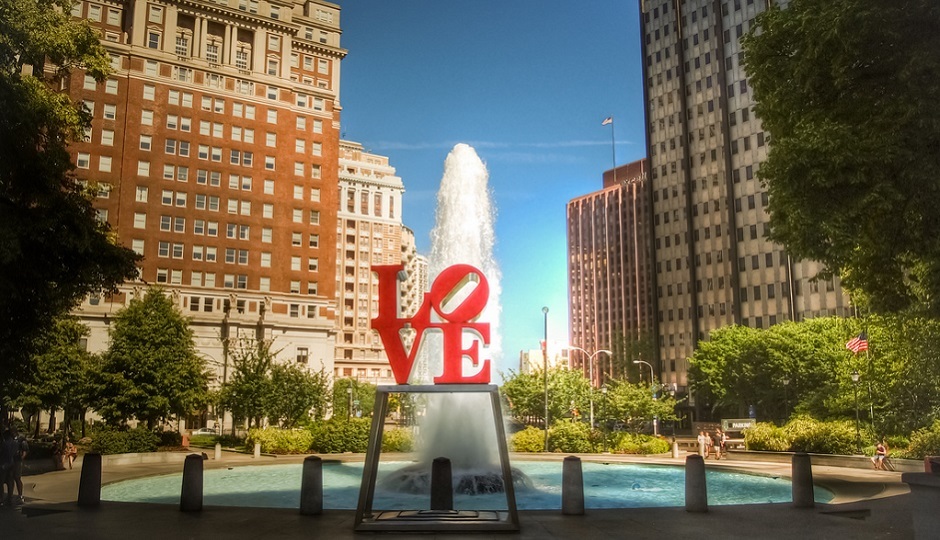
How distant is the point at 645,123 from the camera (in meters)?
117

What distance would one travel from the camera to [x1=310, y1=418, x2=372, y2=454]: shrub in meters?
40.8

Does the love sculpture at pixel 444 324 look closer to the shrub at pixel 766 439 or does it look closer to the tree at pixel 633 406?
the shrub at pixel 766 439

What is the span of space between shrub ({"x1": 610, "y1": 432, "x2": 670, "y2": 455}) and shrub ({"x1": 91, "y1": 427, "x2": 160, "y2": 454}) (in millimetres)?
25463

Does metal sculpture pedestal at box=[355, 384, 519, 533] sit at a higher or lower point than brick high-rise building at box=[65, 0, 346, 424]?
lower

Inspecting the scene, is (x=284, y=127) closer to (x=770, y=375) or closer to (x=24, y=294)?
(x=770, y=375)

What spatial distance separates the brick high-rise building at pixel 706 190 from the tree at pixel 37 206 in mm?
88595

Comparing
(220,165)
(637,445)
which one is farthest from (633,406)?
(220,165)

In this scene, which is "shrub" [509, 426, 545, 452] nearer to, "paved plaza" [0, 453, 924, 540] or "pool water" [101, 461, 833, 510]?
"pool water" [101, 461, 833, 510]

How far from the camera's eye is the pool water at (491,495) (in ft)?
65.4

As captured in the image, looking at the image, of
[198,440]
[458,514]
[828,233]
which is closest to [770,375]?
[198,440]

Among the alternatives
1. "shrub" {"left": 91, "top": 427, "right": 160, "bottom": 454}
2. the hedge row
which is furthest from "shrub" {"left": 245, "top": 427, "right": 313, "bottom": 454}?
the hedge row

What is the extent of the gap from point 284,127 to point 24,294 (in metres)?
68.5

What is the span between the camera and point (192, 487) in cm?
1565

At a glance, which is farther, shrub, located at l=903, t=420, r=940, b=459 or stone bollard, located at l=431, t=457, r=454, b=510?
shrub, located at l=903, t=420, r=940, b=459
